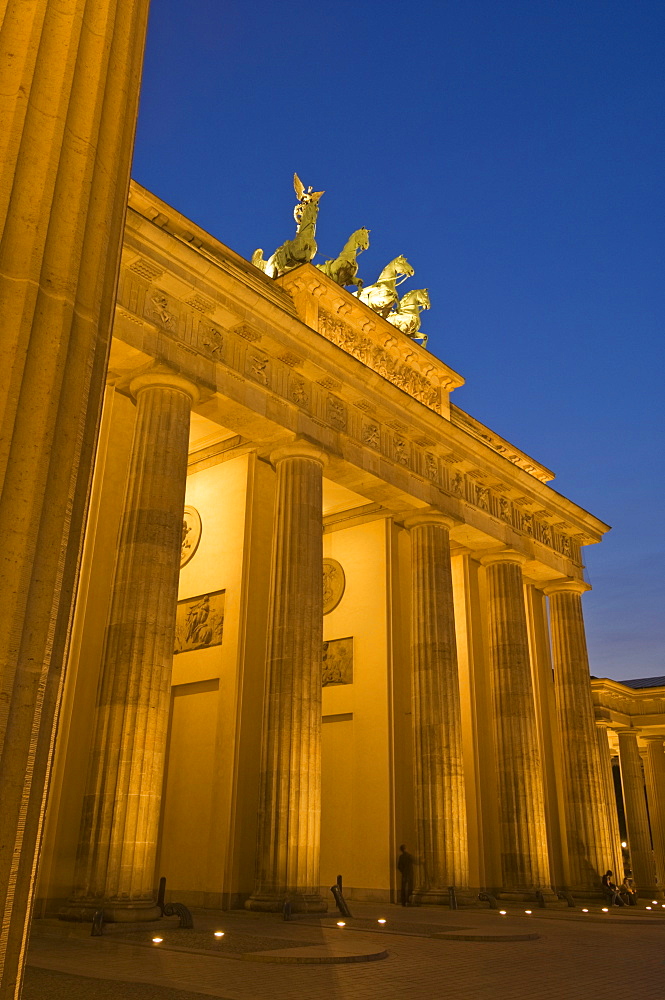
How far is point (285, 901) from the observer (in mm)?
17641

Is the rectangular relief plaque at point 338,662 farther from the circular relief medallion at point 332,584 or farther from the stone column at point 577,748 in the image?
the stone column at point 577,748

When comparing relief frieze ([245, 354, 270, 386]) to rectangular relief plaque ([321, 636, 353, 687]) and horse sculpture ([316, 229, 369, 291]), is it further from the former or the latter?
rectangular relief plaque ([321, 636, 353, 687])

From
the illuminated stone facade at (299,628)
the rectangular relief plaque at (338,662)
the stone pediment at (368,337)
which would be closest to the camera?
the illuminated stone facade at (299,628)

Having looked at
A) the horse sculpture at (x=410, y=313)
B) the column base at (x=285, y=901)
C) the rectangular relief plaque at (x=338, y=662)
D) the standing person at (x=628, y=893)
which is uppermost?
the horse sculpture at (x=410, y=313)

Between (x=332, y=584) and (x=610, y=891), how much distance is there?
13.1 metres

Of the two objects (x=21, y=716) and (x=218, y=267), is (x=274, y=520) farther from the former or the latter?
(x=21, y=716)

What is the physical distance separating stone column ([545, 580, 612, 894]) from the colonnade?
0.19 feet

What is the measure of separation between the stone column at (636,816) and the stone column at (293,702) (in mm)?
34258

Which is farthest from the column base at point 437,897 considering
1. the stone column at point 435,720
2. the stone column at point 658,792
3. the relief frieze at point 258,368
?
the stone column at point 658,792

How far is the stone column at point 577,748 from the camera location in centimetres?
2893

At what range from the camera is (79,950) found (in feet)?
39.5

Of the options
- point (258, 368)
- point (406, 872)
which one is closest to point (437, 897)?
point (406, 872)

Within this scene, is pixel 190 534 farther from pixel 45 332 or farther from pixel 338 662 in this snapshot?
pixel 45 332

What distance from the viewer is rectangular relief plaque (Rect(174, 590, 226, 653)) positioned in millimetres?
22312
